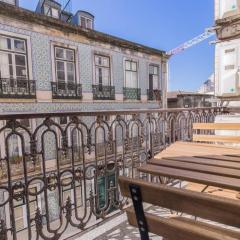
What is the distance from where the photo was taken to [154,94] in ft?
49.2

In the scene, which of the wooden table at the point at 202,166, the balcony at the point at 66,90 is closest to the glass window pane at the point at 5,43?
the balcony at the point at 66,90

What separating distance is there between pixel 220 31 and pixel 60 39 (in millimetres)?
6636

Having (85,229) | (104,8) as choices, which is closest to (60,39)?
(104,8)

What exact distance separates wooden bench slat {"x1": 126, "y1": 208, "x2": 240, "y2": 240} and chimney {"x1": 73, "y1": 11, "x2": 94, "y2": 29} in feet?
41.8

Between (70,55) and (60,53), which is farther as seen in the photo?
(70,55)

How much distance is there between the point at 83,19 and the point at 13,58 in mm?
5168

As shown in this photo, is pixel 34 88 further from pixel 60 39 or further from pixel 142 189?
pixel 142 189

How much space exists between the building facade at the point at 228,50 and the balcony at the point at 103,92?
6.85 metres

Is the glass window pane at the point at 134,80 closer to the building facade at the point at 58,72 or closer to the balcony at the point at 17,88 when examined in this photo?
the building facade at the point at 58,72

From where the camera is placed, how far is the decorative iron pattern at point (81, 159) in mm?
1653

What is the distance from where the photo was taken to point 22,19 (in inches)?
341

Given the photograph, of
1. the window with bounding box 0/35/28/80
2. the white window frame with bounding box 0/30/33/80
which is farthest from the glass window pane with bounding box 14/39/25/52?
the white window frame with bounding box 0/30/33/80

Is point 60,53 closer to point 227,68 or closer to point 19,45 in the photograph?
point 19,45

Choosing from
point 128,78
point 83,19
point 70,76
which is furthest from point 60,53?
point 128,78
